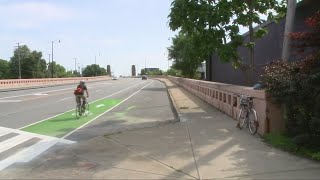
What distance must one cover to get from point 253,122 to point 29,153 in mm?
5368

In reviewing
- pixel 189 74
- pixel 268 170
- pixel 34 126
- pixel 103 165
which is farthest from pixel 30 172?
pixel 189 74

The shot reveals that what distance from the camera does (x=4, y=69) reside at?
14775 cm

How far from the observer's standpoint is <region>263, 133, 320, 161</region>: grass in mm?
8984

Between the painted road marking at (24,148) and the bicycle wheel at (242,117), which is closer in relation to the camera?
the painted road marking at (24,148)

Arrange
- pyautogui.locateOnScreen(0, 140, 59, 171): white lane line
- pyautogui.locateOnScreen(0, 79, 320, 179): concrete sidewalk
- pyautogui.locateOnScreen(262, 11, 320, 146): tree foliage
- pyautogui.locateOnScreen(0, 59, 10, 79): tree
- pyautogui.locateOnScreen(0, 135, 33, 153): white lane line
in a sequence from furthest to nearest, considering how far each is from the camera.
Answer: pyautogui.locateOnScreen(0, 59, 10, 79): tree → pyautogui.locateOnScreen(0, 135, 33, 153): white lane line → pyautogui.locateOnScreen(0, 140, 59, 171): white lane line → pyautogui.locateOnScreen(262, 11, 320, 146): tree foliage → pyautogui.locateOnScreen(0, 79, 320, 179): concrete sidewalk

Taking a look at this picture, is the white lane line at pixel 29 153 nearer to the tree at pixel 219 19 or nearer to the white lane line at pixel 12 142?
the white lane line at pixel 12 142

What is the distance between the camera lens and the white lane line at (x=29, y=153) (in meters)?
9.80

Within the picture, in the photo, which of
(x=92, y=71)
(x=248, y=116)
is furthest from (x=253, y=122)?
(x=92, y=71)

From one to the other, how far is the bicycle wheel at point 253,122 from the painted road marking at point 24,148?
4.57 metres

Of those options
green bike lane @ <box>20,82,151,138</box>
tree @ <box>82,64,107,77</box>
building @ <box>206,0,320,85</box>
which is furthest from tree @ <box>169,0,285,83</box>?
tree @ <box>82,64,107,77</box>

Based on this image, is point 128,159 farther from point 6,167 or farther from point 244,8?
point 244,8

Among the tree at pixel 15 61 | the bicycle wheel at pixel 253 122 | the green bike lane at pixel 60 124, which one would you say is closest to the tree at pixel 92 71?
the tree at pixel 15 61

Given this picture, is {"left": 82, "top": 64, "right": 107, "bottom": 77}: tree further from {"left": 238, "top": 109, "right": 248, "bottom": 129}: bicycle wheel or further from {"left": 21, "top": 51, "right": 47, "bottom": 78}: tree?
{"left": 238, "top": 109, "right": 248, "bottom": 129}: bicycle wheel

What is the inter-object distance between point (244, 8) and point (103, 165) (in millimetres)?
12026
